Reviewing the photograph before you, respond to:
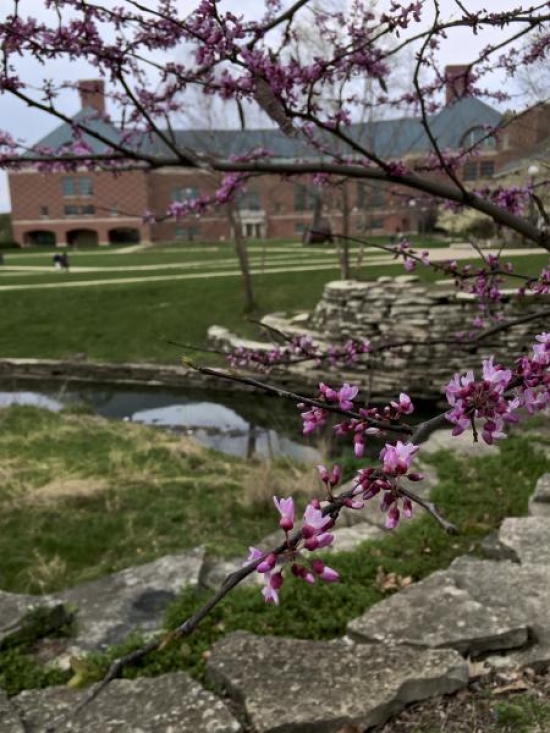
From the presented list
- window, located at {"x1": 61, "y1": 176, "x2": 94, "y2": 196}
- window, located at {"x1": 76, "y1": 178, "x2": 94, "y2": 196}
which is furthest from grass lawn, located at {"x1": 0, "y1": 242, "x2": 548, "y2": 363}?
window, located at {"x1": 61, "y1": 176, "x2": 94, "y2": 196}

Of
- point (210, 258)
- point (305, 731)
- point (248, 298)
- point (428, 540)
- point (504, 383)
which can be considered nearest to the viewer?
point (504, 383)

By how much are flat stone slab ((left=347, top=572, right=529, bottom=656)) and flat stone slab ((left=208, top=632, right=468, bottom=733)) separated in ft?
0.50

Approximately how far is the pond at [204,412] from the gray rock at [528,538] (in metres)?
5.74

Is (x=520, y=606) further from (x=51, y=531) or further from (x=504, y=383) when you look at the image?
(x=51, y=531)

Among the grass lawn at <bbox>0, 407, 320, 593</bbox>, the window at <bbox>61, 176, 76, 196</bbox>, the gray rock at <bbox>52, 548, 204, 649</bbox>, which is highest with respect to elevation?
the window at <bbox>61, 176, 76, 196</bbox>

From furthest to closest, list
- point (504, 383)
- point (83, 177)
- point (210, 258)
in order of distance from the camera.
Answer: point (83, 177) → point (210, 258) → point (504, 383)

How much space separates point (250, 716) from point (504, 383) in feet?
6.70

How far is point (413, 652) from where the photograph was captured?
309 centimetres

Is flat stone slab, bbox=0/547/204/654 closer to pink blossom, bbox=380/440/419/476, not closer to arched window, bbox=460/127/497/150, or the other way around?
pink blossom, bbox=380/440/419/476

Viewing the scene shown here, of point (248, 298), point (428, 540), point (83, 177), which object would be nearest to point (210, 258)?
point (248, 298)

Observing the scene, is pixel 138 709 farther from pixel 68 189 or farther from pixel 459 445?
pixel 68 189

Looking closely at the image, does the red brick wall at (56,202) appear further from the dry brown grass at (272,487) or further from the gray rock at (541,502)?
the gray rock at (541,502)

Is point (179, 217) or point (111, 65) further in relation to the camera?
point (179, 217)

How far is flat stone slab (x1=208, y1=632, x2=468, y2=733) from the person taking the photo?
2.74 metres
